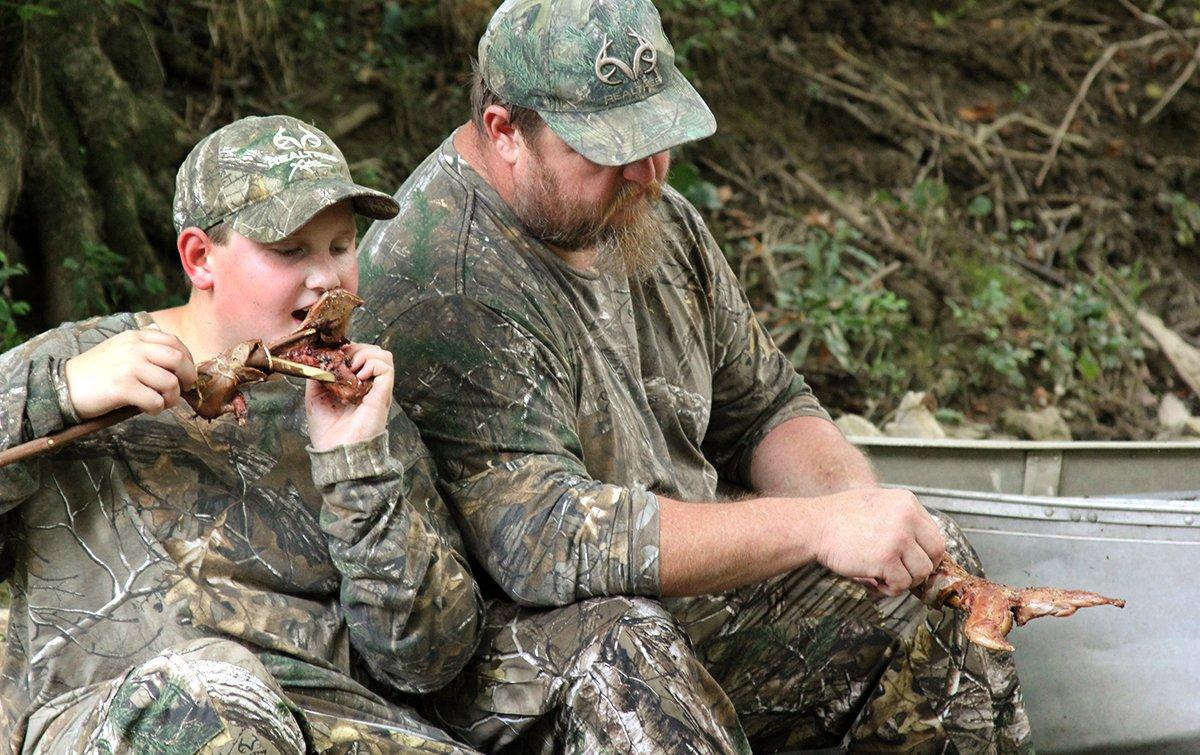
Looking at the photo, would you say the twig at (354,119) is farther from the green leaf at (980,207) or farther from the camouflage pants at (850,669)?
the camouflage pants at (850,669)

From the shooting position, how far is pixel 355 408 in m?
2.36

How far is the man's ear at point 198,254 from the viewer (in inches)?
96.1

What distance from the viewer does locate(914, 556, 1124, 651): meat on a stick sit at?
2.69m

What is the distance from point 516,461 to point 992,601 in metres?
0.86

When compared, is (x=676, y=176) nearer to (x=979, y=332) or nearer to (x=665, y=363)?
(x=979, y=332)

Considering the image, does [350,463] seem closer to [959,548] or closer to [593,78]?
[593,78]

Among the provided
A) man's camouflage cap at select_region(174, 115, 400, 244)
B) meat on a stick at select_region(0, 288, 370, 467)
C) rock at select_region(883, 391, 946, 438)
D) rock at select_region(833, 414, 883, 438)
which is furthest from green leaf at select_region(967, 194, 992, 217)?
meat on a stick at select_region(0, 288, 370, 467)

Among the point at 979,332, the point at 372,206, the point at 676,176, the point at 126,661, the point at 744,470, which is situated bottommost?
the point at 979,332

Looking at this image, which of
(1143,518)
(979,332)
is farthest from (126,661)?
(979,332)

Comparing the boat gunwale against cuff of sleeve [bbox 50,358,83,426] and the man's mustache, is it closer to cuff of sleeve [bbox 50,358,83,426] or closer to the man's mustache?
Result: the man's mustache

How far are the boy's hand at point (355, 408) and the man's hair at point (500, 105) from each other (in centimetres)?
68

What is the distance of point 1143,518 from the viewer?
3.36 m

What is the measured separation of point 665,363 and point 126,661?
1.34m

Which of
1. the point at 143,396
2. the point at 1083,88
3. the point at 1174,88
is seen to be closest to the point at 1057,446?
the point at 143,396
